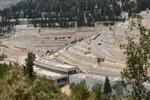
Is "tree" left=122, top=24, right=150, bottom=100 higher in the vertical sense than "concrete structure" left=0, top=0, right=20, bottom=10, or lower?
higher

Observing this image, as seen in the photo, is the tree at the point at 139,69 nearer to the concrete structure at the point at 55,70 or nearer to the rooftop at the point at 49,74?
the concrete structure at the point at 55,70

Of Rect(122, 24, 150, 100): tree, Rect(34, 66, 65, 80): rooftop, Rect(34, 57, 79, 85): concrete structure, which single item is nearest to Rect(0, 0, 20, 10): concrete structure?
Rect(34, 57, 79, 85): concrete structure

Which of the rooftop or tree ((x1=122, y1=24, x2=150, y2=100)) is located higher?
tree ((x1=122, y1=24, x2=150, y2=100))

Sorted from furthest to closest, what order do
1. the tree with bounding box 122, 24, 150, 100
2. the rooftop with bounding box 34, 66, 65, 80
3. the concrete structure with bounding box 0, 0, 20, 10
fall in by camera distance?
the concrete structure with bounding box 0, 0, 20, 10 < the rooftop with bounding box 34, 66, 65, 80 < the tree with bounding box 122, 24, 150, 100

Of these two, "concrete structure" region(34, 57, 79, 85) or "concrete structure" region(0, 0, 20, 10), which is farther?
"concrete structure" region(0, 0, 20, 10)

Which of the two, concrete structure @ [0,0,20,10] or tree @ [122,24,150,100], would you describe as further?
concrete structure @ [0,0,20,10]

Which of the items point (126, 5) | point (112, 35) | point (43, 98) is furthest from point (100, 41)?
point (43, 98)

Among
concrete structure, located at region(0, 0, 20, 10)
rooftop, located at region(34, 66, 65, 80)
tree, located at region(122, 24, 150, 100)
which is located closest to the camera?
tree, located at region(122, 24, 150, 100)

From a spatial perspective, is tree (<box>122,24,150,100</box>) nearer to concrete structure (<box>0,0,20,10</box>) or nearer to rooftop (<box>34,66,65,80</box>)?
rooftop (<box>34,66,65,80</box>)

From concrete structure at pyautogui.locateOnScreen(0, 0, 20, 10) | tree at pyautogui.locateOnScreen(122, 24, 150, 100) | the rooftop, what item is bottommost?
the rooftop

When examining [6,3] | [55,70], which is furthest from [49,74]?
[6,3]

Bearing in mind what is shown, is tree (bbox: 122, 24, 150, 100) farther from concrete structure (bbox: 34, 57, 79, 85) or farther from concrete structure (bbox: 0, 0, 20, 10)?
concrete structure (bbox: 0, 0, 20, 10)
